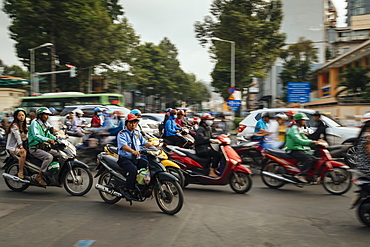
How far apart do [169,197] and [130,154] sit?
3.15 ft

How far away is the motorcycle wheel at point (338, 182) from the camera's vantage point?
289 inches

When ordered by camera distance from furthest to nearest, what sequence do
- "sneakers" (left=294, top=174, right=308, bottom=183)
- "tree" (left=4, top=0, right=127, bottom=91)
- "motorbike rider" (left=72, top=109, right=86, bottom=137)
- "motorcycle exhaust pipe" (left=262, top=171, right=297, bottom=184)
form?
"tree" (left=4, top=0, right=127, bottom=91) → "motorbike rider" (left=72, top=109, right=86, bottom=137) → "motorcycle exhaust pipe" (left=262, top=171, right=297, bottom=184) → "sneakers" (left=294, top=174, right=308, bottom=183)

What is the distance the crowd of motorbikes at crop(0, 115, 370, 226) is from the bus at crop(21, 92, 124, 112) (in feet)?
60.6

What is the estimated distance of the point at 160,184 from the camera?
19.5 ft

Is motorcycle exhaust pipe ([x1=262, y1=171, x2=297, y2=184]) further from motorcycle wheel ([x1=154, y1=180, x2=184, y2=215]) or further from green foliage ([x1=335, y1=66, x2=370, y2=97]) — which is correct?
green foliage ([x1=335, y1=66, x2=370, y2=97])

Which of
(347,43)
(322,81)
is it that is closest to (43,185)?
(322,81)

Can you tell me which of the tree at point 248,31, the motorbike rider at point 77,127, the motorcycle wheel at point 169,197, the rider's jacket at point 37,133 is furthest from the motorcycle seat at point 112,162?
the tree at point 248,31

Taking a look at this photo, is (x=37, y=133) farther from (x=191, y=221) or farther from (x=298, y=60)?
(x=298, y=60)

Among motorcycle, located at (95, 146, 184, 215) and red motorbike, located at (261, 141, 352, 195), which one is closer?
motorcycle, located at (95, 146, 184, 215)

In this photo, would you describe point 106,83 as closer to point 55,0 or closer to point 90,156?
point 55,0

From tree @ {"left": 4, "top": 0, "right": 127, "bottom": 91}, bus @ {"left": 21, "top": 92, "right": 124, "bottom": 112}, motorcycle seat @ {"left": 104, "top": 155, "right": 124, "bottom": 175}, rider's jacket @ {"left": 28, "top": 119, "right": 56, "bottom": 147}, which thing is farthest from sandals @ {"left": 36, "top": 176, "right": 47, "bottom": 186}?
tree @ {"left": 4, "top": 0, "right": 127, "bottom": 91}

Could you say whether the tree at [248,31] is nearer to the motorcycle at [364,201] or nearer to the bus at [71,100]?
the bus at [71,100]

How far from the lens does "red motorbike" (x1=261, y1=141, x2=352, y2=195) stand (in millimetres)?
7363

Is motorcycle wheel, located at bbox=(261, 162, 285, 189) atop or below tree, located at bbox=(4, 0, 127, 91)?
below
